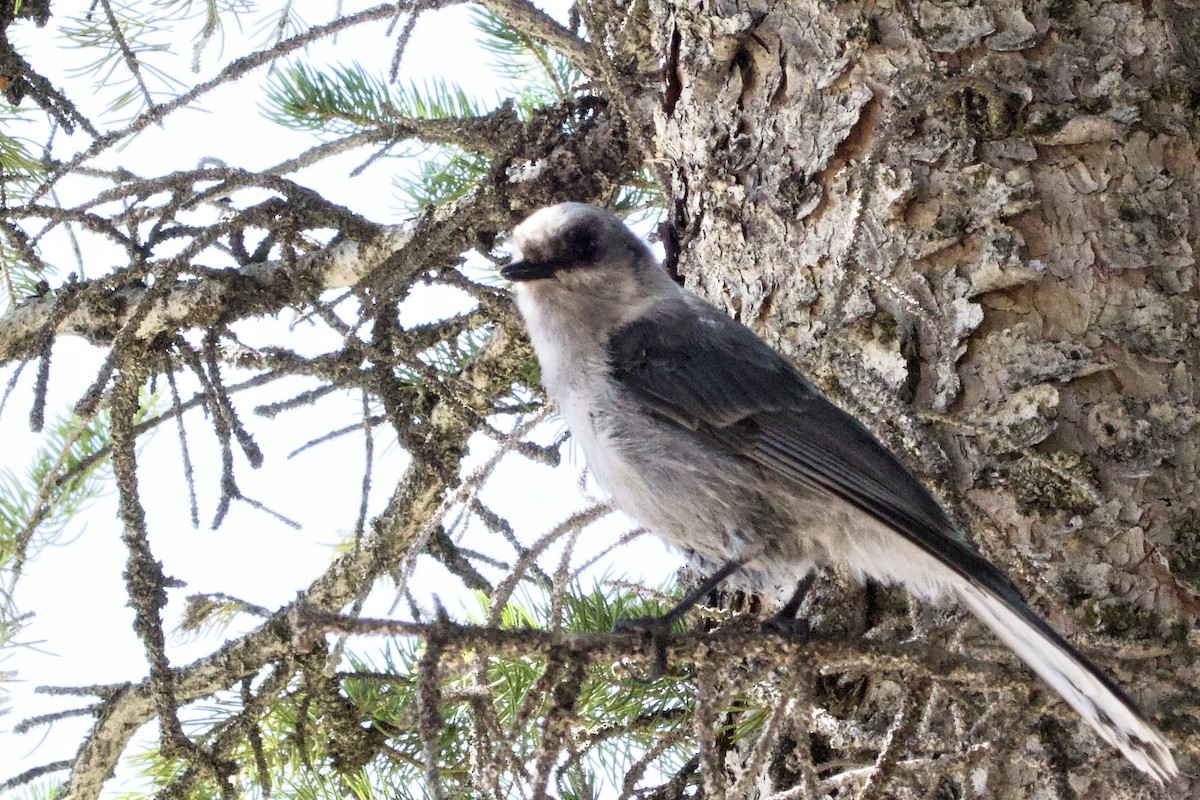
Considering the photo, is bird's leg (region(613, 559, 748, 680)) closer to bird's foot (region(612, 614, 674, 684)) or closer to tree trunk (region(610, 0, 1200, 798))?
bird's foot (region(612, 614, 674, 684))

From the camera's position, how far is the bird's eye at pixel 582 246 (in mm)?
2525

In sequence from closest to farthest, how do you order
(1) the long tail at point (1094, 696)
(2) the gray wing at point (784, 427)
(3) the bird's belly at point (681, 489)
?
(1) the long tail at point (1094, 696) → (2) the gray wing at point (784, 427) → (3) the bird's belly at point (681, 489)

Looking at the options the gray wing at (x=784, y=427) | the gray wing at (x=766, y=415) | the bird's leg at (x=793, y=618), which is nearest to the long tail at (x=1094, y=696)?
the gray wing at (x=784, y=427)

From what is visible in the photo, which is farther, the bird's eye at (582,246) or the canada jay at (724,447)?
the bird's eye at (582,246)

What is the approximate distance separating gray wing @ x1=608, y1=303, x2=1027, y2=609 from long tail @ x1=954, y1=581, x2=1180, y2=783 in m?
0.16

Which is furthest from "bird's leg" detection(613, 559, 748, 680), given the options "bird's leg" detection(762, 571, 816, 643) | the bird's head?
the bird's head

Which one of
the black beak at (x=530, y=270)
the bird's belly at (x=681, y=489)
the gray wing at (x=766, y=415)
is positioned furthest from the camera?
the black beak at (x=530, y=270)

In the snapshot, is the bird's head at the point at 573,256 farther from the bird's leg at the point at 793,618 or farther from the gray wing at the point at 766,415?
the bird's leg at the point at 793,618

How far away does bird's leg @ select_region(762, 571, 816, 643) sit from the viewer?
2.19 meters

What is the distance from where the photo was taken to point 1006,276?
7.17ft

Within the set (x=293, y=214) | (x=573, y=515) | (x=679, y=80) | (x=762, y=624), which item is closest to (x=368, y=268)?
(x=293, y=214)

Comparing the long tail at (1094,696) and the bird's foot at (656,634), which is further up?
the bird's foot at (656,634)

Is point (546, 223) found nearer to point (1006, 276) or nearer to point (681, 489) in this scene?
point (681, 489)

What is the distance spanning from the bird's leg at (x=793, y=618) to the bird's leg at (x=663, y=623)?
12cm
